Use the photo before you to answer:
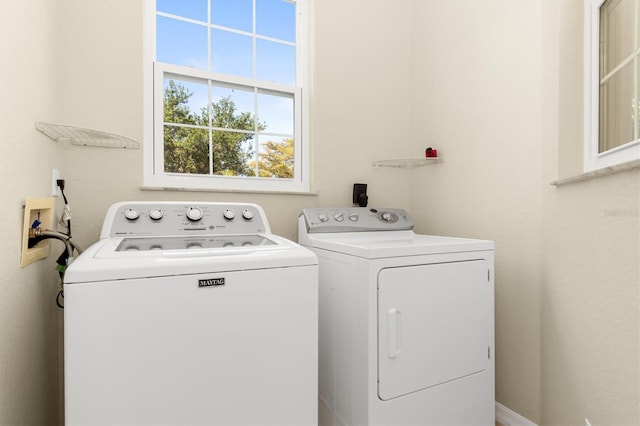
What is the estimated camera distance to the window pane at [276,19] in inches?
89.7

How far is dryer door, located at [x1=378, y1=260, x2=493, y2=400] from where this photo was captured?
1375 millimetres

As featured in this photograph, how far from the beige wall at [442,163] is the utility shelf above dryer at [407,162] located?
66mm

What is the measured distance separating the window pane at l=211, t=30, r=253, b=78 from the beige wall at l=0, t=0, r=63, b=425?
827 mm

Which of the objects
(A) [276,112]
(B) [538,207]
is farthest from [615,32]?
(A) [276,112]

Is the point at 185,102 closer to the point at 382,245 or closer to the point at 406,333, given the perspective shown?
the point at 382,245

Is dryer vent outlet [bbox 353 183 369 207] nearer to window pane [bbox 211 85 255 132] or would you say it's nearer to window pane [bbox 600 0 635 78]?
window pane [bbox 211 85 255 132]

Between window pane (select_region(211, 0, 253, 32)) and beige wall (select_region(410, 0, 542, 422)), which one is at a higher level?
window pane (select_region(211, 0, 253, 32))

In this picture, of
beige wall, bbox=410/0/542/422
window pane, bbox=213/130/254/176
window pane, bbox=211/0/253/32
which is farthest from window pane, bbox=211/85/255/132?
beige wall, bbox=410/0/542/422

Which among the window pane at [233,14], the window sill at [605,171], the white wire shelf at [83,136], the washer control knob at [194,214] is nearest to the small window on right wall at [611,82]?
the window sill at [605,171]

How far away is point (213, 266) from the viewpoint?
1047mm

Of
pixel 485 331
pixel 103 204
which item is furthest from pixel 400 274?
pixel 103 204

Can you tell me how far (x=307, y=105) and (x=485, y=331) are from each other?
5.68ft

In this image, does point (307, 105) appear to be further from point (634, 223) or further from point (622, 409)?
point (622, 409)

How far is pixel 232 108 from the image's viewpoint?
219cm
